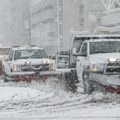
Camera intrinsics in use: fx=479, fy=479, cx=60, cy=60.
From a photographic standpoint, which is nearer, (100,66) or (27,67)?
(100,66)

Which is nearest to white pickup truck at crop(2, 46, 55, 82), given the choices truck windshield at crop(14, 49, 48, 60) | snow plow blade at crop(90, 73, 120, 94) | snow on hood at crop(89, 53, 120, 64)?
truck windshield at crop(14, 49, 48, 60)

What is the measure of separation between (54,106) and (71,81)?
5.64 metres

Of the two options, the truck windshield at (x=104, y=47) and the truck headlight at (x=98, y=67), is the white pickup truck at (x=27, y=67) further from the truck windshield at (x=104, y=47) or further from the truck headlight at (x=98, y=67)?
the truck headlight at (x=98, y=67)

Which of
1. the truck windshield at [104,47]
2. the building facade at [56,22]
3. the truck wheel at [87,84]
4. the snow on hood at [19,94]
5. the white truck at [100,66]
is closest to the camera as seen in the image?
the white truck at [100,66]

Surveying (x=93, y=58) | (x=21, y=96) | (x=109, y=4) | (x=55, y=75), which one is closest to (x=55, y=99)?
(x=21, y=96)

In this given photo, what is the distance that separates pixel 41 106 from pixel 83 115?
1994 mm

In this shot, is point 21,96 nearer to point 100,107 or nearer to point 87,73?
point 87,73

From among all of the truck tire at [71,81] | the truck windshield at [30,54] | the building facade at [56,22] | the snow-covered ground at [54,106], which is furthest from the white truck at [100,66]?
the building facade at [56,22]

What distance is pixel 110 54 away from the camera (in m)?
14.2

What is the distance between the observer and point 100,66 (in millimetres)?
13648

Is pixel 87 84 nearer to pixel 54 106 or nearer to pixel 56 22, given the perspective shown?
pixel 54 106

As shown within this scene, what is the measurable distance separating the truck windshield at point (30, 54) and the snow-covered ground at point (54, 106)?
194 inches

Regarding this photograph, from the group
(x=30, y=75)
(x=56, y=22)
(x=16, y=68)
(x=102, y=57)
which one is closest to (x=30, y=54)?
(x=16, y=68)

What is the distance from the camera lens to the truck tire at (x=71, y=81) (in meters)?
16.2
